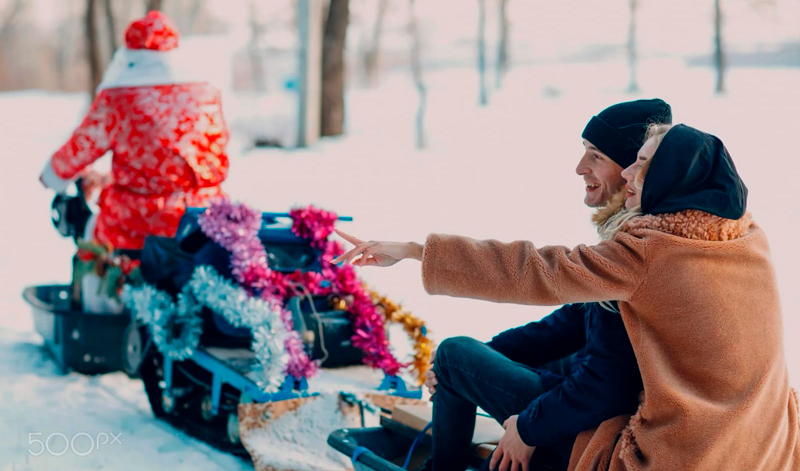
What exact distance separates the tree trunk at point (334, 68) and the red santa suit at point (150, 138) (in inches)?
337

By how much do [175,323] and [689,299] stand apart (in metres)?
2.46

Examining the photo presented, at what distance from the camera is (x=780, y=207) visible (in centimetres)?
860

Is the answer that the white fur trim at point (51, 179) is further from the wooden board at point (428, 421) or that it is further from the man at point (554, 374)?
the man at point (554, 374)

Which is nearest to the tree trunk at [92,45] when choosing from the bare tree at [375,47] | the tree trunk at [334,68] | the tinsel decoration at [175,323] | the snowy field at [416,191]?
the snowy field at [416,191]

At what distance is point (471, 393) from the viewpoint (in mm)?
2607

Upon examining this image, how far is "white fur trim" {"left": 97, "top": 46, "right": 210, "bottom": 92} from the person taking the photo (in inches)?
172

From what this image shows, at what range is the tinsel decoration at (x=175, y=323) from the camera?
382 cm

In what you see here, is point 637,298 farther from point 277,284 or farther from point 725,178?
point 277,284

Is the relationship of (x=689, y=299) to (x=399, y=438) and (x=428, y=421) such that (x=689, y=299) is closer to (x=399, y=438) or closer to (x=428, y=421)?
(x=428, y=421)

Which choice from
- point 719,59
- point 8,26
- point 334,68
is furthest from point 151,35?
point 8,26

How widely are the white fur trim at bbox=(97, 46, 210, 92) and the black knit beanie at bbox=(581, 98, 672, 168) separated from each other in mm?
2514

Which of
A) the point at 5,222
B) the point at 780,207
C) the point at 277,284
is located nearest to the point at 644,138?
the point at 277,284

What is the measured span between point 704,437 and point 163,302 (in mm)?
2556

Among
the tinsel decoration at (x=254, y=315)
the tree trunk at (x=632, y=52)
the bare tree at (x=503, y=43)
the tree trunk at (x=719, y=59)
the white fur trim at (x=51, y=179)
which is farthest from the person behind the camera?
the bare tree at (x=503, y=43)
